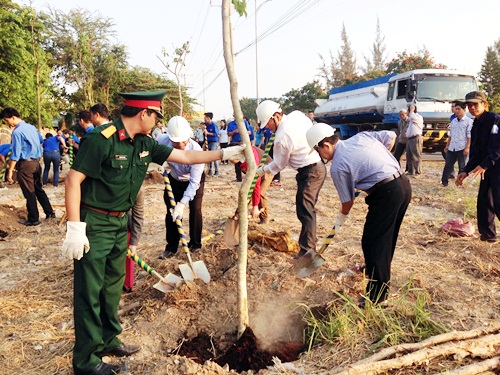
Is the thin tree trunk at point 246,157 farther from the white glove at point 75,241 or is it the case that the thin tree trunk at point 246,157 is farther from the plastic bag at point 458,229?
the plastic bag at point 458,229

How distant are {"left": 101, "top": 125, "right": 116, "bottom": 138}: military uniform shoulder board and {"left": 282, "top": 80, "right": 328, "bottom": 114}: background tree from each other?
3082 centimetres

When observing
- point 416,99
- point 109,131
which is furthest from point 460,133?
point 109,131

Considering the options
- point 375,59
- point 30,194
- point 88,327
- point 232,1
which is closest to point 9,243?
point 30,194

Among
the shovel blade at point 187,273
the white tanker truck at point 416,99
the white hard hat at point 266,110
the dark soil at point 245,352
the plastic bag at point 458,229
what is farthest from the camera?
the white tanker truck at point 416,99

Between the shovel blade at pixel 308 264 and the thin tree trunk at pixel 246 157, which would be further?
the shovel blade at pixel 308 264

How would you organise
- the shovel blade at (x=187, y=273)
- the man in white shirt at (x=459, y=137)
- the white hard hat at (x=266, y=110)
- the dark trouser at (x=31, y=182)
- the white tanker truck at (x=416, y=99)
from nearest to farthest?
1. the shovel blade at (x=187, y=273)
2. the white hard hat at (x=266, y=110)
3. the dark trouser at (x=31, y=182)
4. the man in white shirt at (x=459, y=137)
5. the white tanker truck at (x=416, y=99)

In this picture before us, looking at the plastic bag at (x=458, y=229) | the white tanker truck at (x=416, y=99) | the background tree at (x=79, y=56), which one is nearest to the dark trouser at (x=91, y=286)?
the plastic bag at (x=458, y=229)

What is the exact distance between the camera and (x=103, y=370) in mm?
2588

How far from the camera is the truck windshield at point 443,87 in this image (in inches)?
501

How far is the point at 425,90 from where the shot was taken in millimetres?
12867

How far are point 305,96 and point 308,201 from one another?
2974 centimetres

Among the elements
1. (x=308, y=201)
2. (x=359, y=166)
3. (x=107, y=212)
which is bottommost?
(x=308, y=201)

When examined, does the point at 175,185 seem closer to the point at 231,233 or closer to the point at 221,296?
the point at 231,233

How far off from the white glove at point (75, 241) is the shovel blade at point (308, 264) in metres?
2.11
